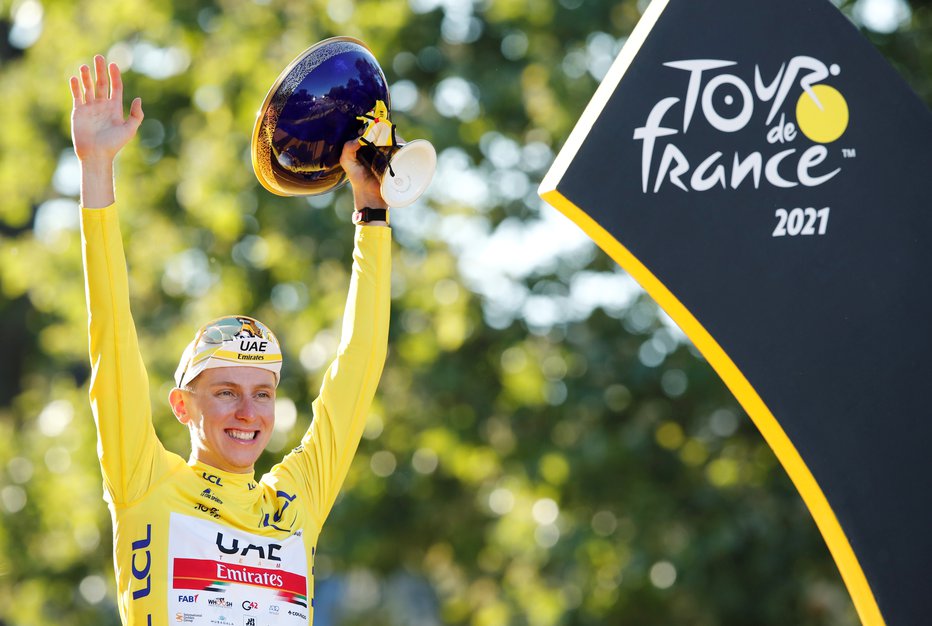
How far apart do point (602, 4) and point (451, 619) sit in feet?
17.3

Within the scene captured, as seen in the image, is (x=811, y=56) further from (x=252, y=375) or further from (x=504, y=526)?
(x=504, y=526)

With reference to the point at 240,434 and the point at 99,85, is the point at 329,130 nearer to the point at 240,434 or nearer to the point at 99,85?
the point at 99,85

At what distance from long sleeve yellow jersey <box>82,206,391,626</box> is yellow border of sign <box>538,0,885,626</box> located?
1075mm

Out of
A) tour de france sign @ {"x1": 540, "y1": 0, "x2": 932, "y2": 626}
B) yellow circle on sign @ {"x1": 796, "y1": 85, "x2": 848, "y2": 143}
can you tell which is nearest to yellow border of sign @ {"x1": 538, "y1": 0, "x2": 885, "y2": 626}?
tour de france sign @ {"x1": 540, "y1": 0, "x2": 932, "y2": 626}

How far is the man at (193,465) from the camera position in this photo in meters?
3.40

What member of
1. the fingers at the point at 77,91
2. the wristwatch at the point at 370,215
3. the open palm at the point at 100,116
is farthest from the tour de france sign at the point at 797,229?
the fingers at the point at 77,91

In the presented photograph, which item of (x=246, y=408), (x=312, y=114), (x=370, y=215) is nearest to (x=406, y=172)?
(x=370, y=215)

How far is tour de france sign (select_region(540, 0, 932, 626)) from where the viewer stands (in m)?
3.63

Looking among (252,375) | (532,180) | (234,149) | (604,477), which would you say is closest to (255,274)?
(234,149)

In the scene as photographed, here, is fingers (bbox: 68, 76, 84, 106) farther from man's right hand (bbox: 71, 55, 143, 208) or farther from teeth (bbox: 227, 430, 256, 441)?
teeth (bbox: 227, 430, 256, 441)

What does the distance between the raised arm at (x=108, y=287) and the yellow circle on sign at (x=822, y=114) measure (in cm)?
173

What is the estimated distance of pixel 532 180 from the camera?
11508 mm

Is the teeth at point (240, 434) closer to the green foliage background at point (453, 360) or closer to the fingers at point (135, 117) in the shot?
the fingers at point (135, 117)

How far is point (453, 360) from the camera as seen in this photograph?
37.0 ft
